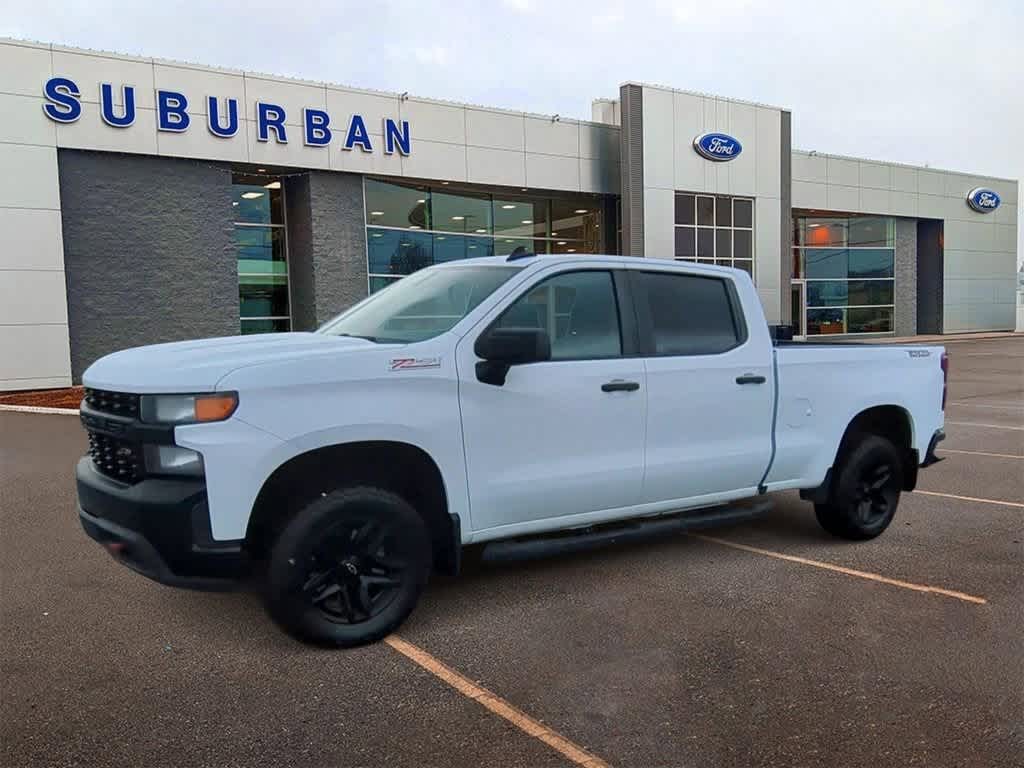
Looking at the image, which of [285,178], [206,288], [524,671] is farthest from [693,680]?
[285,178]

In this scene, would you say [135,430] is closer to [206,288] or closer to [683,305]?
[683,305]

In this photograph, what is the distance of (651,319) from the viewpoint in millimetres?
5137

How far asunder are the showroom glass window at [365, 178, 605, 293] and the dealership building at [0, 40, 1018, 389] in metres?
0.07

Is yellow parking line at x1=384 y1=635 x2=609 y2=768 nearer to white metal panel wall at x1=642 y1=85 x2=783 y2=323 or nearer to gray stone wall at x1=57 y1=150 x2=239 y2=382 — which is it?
gray stone wall at x1=57 y1=150 x2=239 y2=382

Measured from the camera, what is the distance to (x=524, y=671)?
3924 millimetres

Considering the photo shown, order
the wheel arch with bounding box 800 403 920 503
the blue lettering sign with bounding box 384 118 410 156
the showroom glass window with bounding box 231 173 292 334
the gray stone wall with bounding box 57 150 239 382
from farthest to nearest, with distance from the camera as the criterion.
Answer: the blue lettering sign with bounding box 384 118 410 156, the showroom glass window with bounding box 231 173 292 334, the gray stone wall with bounding box 57 150 239 382, the wheel arch with bounding box 800 403 920 503

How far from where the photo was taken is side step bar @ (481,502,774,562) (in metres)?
4.55

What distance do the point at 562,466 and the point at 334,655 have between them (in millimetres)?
1499

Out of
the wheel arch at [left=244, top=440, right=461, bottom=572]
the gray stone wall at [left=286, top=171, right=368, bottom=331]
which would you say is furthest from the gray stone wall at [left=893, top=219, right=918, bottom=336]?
the wheel arch at [left=244, top=440, right=461, bottom=572]

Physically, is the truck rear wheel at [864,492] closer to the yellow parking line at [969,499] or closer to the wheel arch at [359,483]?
the yellow parking line at [969,499]

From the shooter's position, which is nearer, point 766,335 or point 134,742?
point 134,742

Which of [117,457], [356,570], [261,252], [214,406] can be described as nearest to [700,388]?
[356,570]

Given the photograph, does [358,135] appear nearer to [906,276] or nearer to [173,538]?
[173,538]

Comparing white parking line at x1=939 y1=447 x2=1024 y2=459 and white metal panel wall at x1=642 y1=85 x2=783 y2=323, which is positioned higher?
white metal panel wall at x1=642 y1=85 x2=783 y2=323
